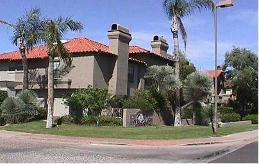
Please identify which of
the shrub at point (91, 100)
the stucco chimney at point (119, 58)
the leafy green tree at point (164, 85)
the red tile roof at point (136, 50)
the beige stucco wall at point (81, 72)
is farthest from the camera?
the red tile roof at point (136, 50)

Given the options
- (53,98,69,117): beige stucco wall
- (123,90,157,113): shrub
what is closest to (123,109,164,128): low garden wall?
(123,90,157,113): shrub

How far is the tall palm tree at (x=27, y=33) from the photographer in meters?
31.5

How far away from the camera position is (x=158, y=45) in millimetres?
45750

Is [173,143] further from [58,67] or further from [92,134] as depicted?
[58,67]

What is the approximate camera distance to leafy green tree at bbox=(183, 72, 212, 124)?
35.2 meters

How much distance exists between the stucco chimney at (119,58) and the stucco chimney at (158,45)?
8739 mm

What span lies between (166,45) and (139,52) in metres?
6.53

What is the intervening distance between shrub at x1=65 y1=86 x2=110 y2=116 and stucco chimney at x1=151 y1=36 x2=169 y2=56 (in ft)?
46.7

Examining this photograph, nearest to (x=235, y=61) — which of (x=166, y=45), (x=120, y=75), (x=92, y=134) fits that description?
(x=166, y=45)

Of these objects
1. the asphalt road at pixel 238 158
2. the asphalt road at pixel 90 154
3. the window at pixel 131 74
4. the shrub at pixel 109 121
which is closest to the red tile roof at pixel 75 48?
the window at pixel 131 74

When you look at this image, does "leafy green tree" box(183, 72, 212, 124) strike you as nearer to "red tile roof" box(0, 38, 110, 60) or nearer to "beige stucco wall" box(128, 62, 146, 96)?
"beige stucco wall" box(128, 62, 146, 96)

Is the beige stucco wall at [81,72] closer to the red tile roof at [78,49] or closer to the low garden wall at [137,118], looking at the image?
the red tile roof at [78,49]

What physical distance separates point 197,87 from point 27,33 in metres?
12.8

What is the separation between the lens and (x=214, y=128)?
91.9ft
